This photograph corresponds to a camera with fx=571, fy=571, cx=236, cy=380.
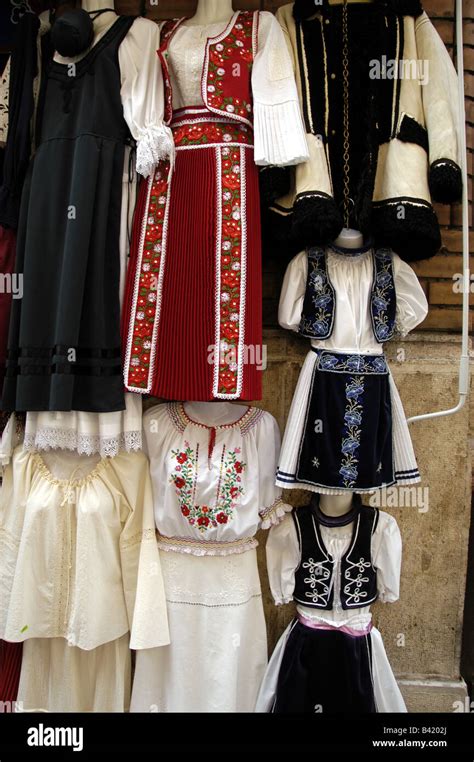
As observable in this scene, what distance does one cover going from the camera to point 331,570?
2238mm

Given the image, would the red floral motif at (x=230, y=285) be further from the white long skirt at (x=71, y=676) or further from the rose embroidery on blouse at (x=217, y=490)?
the white long skirt at (x=71, y=676)

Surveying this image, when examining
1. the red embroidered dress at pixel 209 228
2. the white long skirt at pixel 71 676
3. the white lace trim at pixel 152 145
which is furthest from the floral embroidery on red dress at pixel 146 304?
the white long skirt at pixel 71 676

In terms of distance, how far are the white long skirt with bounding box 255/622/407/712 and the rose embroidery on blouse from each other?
58cm

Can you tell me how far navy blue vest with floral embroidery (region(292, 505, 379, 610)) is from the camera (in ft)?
7.30

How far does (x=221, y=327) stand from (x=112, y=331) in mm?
411

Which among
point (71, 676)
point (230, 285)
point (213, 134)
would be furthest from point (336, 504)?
point (213, 134)

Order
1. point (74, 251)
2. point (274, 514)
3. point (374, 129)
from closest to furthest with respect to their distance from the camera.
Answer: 1. point (74, 251)
2. point (374, 129)
3. point (274, 514)

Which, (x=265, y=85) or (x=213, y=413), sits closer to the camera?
(x=265, y=85)

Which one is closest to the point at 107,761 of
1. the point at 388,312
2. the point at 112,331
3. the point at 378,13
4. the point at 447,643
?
the point at 447,643

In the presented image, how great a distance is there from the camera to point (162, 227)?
2154mm

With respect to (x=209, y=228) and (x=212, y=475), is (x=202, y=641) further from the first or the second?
(x=209, y=228)

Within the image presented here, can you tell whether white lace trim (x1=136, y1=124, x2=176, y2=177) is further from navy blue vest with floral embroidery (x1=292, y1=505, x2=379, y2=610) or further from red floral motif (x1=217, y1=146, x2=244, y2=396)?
navy blue vest with floral embroidery (x1=292, y1=505, x2=379, y2=610)

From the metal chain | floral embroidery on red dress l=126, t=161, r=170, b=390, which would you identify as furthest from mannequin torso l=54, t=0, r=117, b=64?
the metal chain

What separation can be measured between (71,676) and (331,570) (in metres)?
1.11
